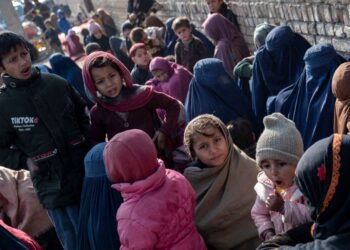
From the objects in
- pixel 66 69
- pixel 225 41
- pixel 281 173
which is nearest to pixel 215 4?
pixel 225 41

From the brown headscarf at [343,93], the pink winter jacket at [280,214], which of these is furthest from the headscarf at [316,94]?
the pink winter jacket at [280,214]

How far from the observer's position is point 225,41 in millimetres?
5281

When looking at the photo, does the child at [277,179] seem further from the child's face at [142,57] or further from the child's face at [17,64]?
the child's face at [142,57]

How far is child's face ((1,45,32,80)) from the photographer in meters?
2.73

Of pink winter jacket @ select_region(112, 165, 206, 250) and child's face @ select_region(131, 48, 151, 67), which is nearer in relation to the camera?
pink winter jacket @ select_region(112, 165, 206, 250)

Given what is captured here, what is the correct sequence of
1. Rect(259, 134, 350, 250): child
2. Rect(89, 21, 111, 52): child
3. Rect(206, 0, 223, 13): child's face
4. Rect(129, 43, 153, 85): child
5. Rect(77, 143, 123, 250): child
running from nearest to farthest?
Rect(259, 134, 350, 250): child
Rect(77, 143, 123, 250): child
Rect(129, 43, 153, 85): child
Rect(206, 0, 223, 13): child's face
Rect(89, 21, 111, 52): child

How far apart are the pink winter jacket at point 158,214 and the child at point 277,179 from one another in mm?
349

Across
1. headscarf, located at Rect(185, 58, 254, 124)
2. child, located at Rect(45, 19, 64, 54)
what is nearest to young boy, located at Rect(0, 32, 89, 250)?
headscarf, located at Rect(185, 58, 254, 124)

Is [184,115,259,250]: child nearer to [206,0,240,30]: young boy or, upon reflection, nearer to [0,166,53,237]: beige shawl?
[0,166,53,237]: beige shawl

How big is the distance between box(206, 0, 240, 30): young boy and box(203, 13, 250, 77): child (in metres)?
0.49

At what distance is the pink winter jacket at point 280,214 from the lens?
6.46 ft

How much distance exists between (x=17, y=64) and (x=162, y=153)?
1.06m

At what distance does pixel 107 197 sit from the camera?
2.51 m

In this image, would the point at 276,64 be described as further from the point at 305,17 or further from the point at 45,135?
the point at 45,135
